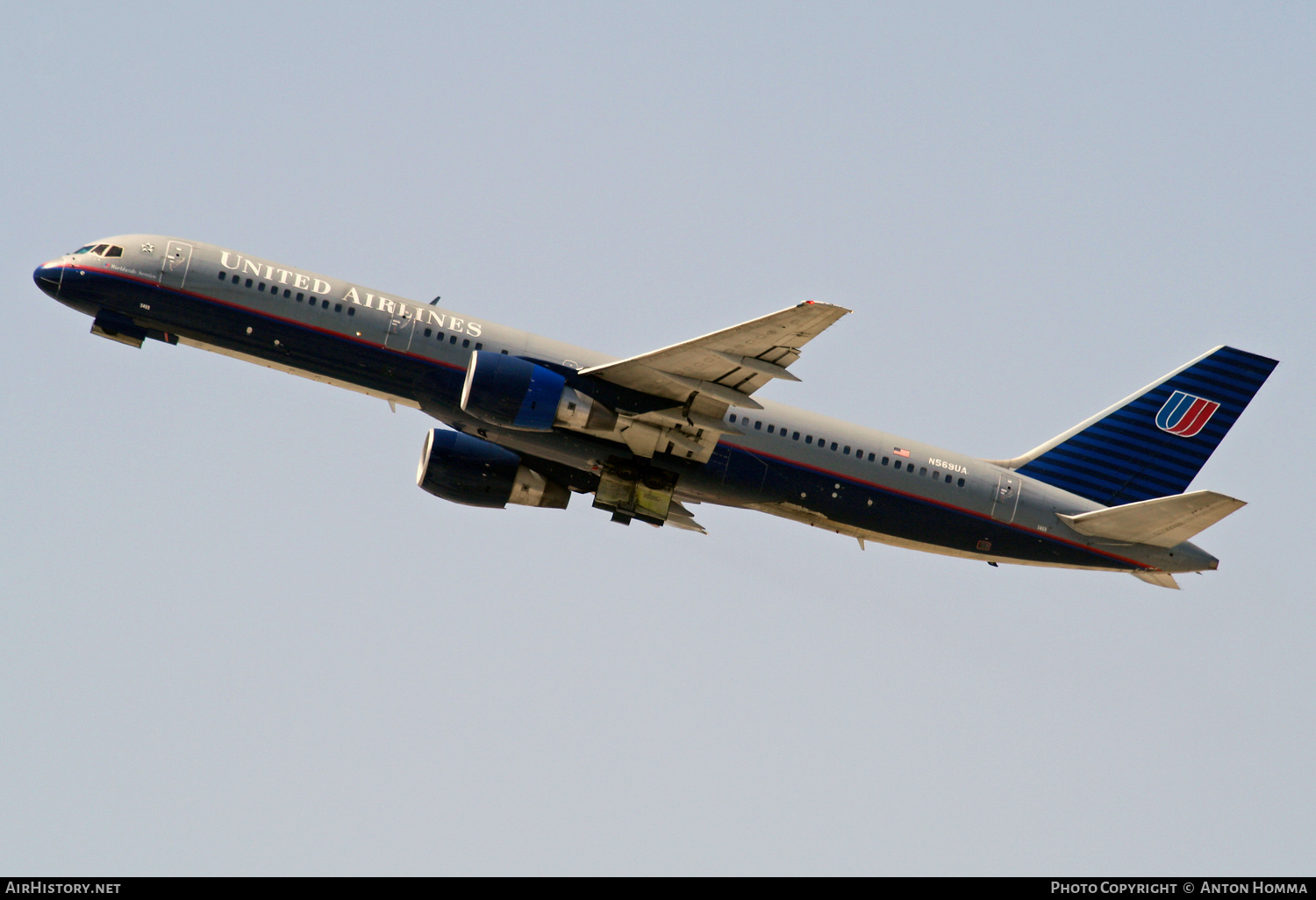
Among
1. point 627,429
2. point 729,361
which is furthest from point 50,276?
point 729,361

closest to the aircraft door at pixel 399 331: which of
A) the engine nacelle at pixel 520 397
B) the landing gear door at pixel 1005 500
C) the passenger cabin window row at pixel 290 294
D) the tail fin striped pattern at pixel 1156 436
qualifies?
the passenger cabin window row at pixel 290 294

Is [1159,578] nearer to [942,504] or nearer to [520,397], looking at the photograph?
[942,504]

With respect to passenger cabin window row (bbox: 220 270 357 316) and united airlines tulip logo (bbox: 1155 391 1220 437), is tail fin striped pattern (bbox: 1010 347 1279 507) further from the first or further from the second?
passenger cabin window row (bbox: 220 270 357 316)

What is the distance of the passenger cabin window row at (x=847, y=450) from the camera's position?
4034cm

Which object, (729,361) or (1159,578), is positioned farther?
(1159,578)

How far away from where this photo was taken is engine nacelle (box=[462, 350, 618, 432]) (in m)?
37.0

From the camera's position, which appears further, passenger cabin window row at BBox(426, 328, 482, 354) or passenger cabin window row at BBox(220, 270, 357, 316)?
passenger cabin window row at BBox(426, 328, 482, 354)

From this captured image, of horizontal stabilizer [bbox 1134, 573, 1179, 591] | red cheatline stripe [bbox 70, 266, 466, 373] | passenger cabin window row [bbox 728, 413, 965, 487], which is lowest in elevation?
horizontal stabilizer [bbox 1134, 573, 1179, 591]

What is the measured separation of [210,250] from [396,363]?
6518mm

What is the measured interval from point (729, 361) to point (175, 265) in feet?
54.5

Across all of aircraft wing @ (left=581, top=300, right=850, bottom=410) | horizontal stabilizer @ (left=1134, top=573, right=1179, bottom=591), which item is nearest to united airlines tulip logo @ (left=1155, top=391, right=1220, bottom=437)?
horizontal stabilizer @ (left=1134, top=573, right=1179, bottom=591)

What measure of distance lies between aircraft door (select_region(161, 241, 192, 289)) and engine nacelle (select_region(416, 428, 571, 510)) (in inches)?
356

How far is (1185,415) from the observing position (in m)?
45.1

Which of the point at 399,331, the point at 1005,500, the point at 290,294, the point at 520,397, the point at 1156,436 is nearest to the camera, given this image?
the point at 520,397
